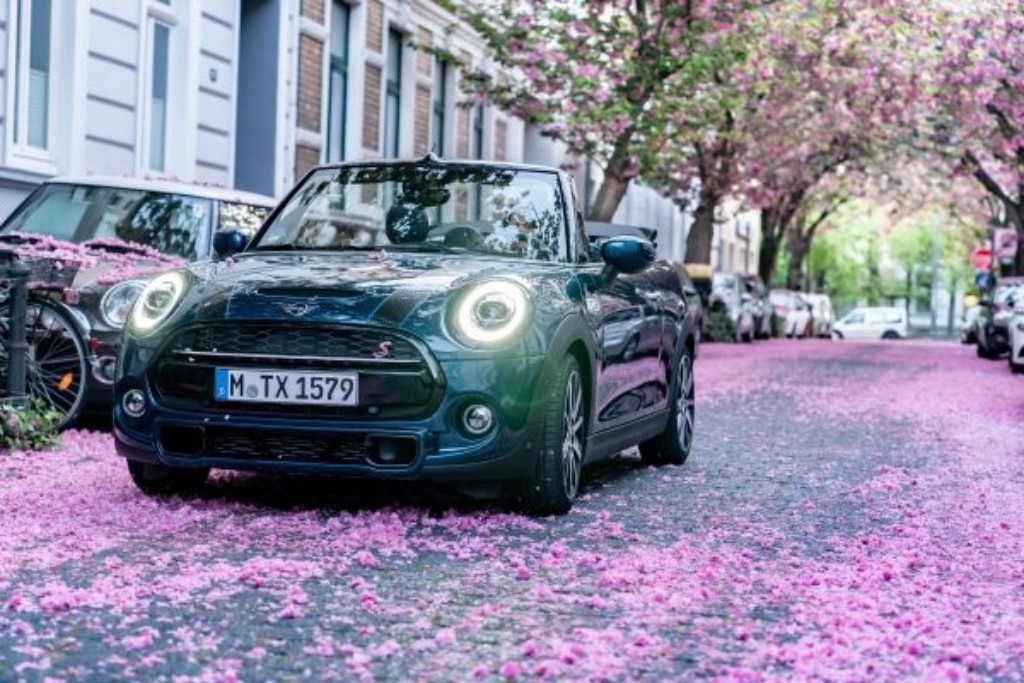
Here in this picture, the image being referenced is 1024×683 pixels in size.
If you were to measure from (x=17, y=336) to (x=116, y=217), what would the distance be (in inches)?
93.3

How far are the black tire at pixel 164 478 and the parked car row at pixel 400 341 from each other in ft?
0.04

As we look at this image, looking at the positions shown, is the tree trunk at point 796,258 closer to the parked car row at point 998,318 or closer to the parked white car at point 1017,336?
the parked car row at point 998,318

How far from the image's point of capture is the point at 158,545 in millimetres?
6570

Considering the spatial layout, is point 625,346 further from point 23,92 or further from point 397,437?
point 23,92

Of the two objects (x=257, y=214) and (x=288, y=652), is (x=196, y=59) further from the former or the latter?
(x=288, y=652)

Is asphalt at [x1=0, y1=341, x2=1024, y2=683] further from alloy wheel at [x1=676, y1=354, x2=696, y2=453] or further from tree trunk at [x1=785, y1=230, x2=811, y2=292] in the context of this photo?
tree trunk at [x1=785, y1=230, x2=811, y2=292]

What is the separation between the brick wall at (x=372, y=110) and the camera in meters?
26.5

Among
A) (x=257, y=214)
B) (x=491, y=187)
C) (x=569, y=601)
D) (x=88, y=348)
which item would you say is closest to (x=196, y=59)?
(x=257, y=214)

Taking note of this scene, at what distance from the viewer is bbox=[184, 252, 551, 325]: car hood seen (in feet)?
23.7

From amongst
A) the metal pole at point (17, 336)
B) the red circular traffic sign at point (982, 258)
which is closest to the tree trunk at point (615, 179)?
the metal pole at point (17, 336)

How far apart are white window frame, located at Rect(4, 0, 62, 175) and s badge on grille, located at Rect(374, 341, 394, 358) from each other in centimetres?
936

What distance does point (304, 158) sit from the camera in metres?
24.0

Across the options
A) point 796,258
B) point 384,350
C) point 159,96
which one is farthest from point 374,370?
point 796,258

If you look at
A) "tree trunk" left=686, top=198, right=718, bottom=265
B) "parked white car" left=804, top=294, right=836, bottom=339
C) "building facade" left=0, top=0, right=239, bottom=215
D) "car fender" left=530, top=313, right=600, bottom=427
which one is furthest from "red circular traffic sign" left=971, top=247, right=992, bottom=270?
"car fender" left=530, top=313, right=600, bottom=427
